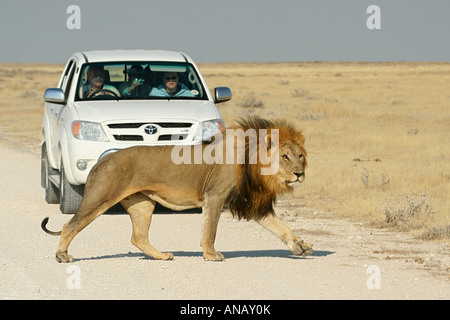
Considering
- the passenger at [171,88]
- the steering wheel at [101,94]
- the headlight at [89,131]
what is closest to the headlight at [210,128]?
the passenger at [171,88]

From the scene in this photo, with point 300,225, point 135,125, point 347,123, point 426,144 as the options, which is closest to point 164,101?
point 135,125

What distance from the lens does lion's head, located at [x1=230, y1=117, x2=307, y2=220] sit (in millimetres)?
7402

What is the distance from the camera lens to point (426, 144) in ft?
62.9

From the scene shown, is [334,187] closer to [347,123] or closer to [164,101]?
[164,101]

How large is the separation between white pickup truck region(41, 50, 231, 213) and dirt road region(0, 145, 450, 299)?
2.27 feet

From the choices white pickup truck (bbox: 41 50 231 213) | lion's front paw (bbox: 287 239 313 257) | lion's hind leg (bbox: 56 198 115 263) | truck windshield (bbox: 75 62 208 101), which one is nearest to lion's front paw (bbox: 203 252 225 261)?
lion's front paw (bbox: 287 239 313 257)

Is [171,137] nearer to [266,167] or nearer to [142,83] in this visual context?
[142,83]

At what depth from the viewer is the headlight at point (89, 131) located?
986cm

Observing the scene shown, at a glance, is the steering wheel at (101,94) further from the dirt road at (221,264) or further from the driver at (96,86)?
the dirt road at (221,264)

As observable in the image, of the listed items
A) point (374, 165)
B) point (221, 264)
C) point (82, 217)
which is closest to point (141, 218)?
point (82, 217)

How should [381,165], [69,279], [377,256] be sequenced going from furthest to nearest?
[381,165], [377,256], [69,279]

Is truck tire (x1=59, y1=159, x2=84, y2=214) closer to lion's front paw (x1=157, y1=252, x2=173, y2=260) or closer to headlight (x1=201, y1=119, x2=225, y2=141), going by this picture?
headlight (x1=201, y1=119, x2=225, y2=141)

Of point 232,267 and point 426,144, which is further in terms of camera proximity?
point 426,144

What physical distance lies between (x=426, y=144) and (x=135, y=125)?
34.9 ft
